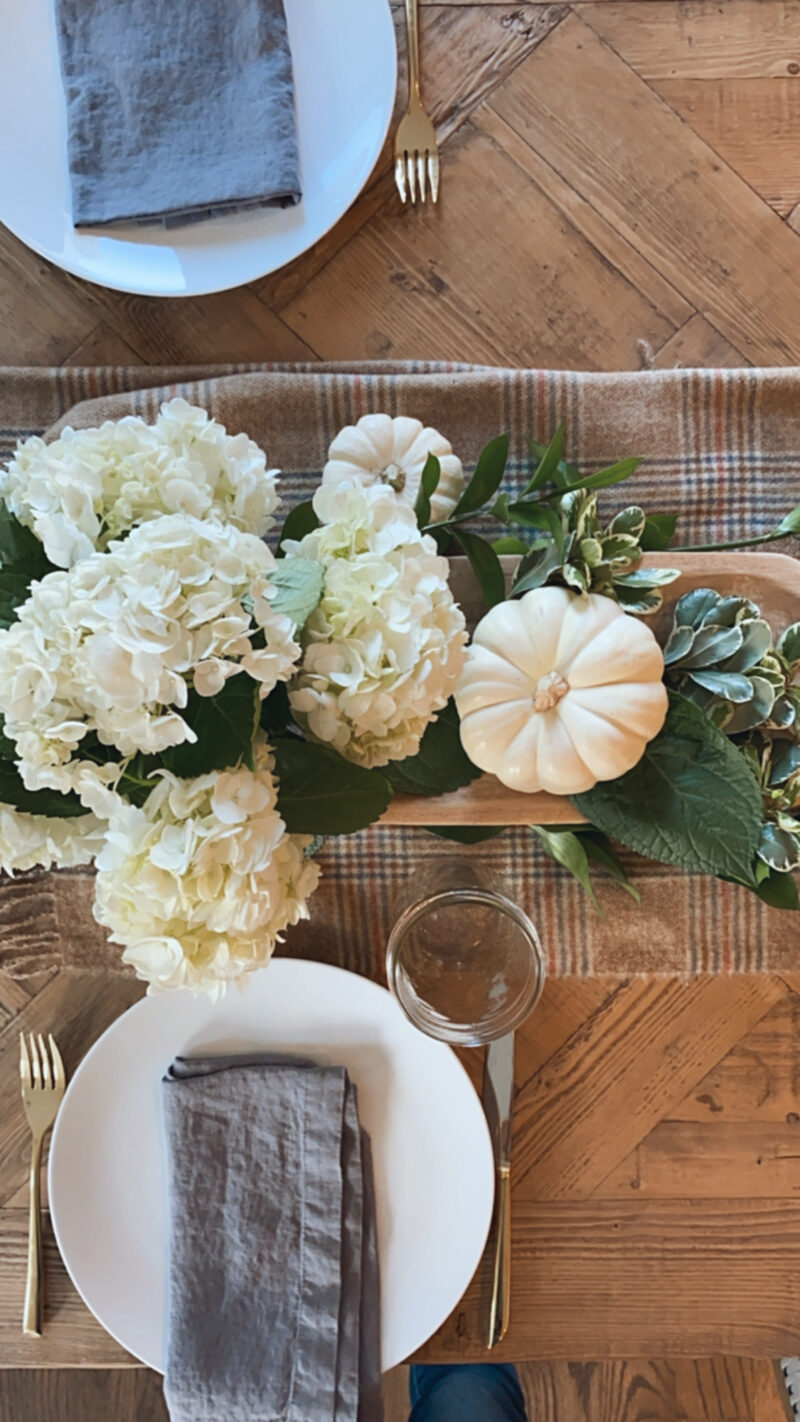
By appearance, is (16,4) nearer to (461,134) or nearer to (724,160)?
(461,134)

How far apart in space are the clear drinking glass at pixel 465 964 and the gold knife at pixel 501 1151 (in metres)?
0.09

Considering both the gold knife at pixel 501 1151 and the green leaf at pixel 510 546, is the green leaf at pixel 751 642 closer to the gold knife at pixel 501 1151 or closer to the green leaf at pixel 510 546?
the green leaf at pixel 510 546

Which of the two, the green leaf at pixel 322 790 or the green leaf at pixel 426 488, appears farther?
the green leaf at pixel 426 488

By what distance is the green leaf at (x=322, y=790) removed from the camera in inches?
16.9

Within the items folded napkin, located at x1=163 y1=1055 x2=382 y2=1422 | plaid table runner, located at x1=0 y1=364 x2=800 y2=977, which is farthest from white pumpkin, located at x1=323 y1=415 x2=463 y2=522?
folded napkin, located at x1=163 y1=1055 x2=382 y2=1422

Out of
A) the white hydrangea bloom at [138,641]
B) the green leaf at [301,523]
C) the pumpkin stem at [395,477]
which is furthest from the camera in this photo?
the pumpkin stem at [395,477]

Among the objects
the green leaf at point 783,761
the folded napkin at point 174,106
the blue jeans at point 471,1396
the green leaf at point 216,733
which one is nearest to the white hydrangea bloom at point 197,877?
the green leaf at point 216,733

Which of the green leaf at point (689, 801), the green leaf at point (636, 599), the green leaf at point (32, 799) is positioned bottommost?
the green leaf at point (689, 801)

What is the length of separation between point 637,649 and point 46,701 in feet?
0.97

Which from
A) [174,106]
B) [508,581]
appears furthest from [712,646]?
[174,106]

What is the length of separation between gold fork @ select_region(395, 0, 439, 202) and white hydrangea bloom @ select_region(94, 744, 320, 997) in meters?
0.62

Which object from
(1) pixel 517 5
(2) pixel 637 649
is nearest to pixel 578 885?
(2) pixel 637 649

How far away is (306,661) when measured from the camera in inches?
15.8

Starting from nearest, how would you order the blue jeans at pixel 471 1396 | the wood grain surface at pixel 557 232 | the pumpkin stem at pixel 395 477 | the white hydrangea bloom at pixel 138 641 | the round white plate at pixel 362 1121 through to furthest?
the white hydrangea bloom at pixel 138 641 → the pumpkin stem at pixel 395 477 → the round white plate at pixel 362 1121 → the wood grain surface at pixel 557 232 → the blue jeans at pixel 471 1396
